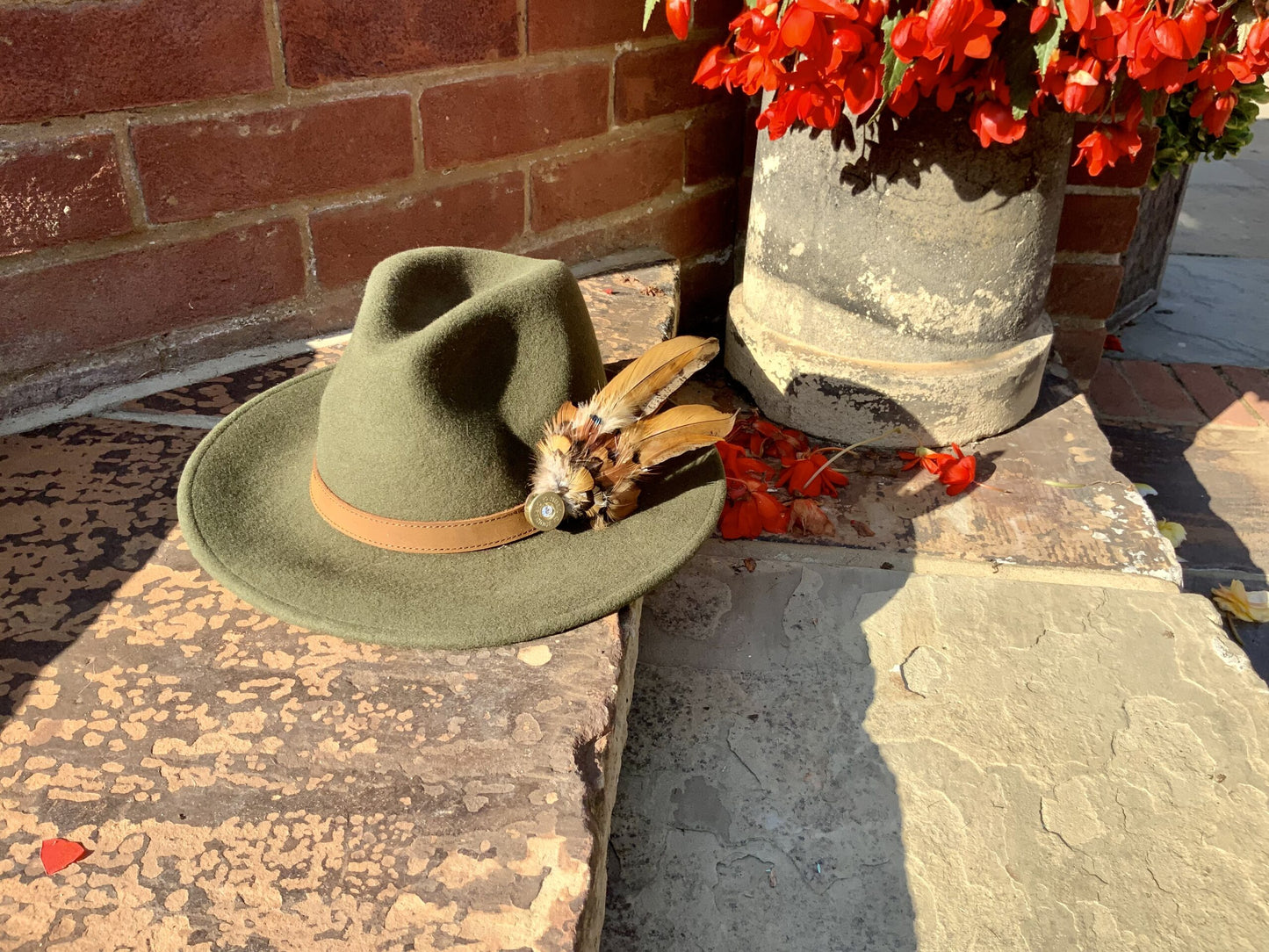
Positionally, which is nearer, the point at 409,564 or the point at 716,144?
the point at 409,564

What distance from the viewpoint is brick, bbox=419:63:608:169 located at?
6.56ft

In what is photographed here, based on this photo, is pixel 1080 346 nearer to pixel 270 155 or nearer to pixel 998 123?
pixel 998 123

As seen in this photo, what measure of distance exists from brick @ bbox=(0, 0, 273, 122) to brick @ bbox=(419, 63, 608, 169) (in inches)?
14.4

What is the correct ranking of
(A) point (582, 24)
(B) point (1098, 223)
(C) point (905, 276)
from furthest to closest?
(B) point (1098, 223) < (A) point (582, 24) < (C) point (905, 276)

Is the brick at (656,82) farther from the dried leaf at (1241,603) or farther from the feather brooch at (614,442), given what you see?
the dried leaf at (1241,603)

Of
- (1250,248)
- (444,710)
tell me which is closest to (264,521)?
(444,710)

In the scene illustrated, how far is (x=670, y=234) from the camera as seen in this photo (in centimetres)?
262

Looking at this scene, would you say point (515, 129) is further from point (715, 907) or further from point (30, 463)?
point (715, 907)

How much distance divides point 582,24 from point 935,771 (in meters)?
1.74

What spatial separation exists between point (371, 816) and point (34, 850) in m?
0.35

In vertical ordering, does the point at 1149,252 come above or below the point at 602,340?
below

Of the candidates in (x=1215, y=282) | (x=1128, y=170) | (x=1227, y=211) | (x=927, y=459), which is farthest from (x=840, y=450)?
(x=1227, y=211)

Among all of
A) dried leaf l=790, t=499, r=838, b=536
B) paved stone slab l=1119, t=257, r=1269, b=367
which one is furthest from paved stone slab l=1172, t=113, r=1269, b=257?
dried leaf l=790, t=499, r=838, b=536

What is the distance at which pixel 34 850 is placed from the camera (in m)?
1.01
